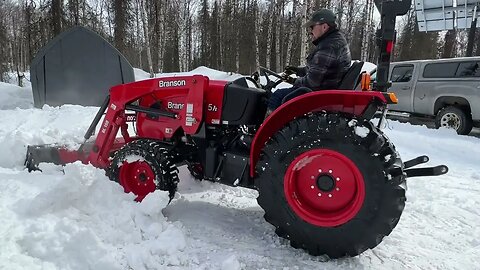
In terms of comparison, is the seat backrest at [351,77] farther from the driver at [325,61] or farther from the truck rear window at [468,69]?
the truck rear window at [468,69]

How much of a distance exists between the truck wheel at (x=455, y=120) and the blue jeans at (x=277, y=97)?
763 centimetres

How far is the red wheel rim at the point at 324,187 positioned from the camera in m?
2.84

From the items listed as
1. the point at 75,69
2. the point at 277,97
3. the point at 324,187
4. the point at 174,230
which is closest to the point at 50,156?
the point at 174,230

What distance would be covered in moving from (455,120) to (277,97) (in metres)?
7.81

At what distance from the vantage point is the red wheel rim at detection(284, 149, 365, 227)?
2.84 metres

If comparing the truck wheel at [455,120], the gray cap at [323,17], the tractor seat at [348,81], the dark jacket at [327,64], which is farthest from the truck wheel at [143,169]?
the truck wheel at [455,120]

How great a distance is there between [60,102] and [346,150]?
9046mm

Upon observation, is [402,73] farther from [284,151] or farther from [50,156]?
[50,156]

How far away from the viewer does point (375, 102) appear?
2908mm

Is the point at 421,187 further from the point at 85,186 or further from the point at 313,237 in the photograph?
the point at 85,186

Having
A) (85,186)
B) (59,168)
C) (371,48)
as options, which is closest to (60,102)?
(59,168)

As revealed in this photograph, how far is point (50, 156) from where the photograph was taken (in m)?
4.41

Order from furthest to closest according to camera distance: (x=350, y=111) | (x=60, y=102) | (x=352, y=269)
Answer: (x=60, y=102)
(x=350, y=111)
(x=352, y=269)

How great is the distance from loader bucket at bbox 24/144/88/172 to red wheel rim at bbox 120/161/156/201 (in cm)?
95
